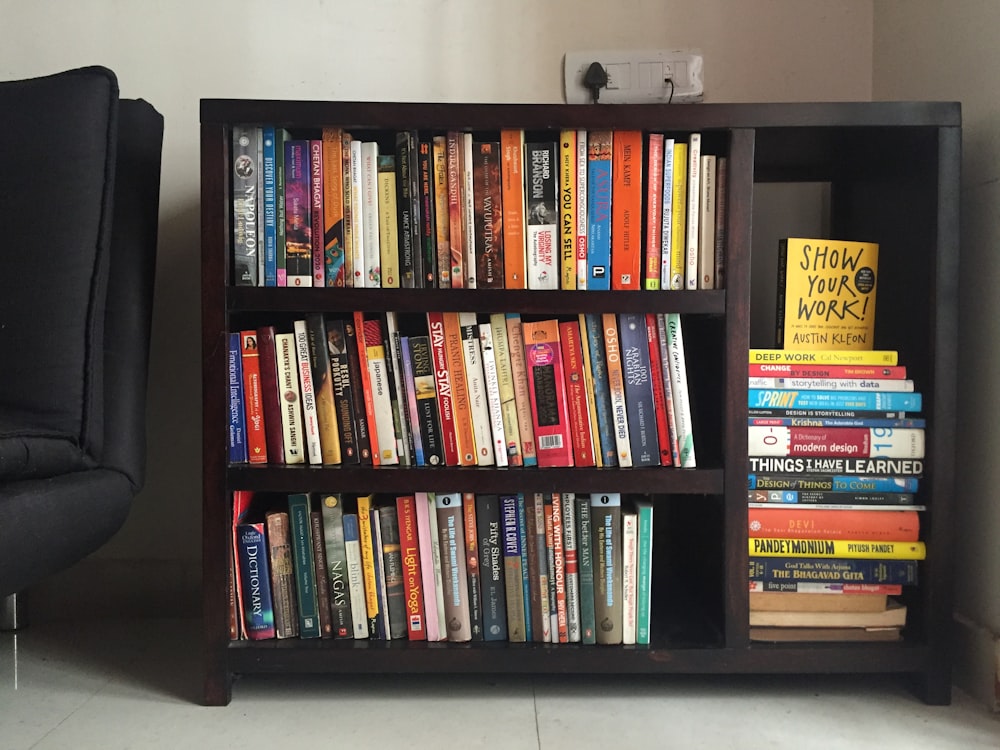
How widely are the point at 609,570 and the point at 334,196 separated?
1.95 ft

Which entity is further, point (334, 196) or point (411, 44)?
point (411, 44)

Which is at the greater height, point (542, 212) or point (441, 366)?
point (542, 212)

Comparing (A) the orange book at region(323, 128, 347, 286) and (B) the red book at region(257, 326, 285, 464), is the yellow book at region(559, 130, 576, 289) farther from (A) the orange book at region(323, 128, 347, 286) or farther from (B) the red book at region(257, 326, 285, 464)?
(B) the red book at region(257, 326, 285, 464)

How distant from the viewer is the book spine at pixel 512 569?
102cm

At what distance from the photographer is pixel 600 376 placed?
102 cm

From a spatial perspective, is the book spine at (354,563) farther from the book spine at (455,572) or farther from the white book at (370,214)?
the white book at (370,214)

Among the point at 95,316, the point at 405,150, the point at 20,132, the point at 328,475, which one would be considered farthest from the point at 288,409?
the point at 20,132

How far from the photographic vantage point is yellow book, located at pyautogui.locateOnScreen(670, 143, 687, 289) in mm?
1011

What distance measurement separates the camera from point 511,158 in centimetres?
100

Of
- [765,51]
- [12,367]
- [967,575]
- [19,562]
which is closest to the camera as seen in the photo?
[19,562]

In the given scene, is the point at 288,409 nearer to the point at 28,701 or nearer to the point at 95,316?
the point at 95,316

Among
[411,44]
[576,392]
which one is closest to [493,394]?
[576,392]

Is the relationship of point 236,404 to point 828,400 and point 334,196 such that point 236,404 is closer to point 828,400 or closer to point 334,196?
point 334,196

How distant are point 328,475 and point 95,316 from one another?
353mm
